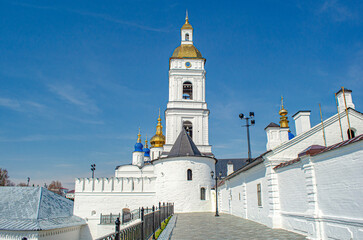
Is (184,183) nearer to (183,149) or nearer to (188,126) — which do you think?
(183,149)

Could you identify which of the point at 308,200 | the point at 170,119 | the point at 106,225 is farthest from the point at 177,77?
the point at 308,200

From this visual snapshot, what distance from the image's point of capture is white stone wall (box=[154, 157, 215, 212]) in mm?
27266

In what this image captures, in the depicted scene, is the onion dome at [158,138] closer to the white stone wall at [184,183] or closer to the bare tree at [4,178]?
the white stone wall at [184,183]

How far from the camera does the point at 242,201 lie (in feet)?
59.9

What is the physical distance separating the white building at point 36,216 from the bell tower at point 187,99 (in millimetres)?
14255

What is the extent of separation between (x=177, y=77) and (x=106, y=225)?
2284cm

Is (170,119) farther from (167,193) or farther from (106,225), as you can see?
(106,225)

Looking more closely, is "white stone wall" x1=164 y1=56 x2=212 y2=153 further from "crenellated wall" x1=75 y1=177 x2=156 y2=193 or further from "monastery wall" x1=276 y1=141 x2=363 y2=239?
"monastery wall" x1=276 y1=141 x2=363 y2=239

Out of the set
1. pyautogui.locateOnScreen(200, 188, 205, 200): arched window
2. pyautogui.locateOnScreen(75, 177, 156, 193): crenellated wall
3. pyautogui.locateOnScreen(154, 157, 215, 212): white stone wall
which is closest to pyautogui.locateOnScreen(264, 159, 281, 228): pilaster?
pyautogui.locateOnScreen(154, 157, 215, 212): white stone wall

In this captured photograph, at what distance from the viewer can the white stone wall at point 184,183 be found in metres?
27.3

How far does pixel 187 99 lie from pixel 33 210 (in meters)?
24.0

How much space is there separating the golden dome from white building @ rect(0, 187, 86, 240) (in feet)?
85.1

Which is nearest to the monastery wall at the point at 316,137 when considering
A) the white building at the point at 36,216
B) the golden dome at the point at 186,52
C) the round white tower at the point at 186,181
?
the round white tower at the point at 186,181

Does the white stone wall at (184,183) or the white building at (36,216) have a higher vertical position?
the white stone wall at (184,183)
